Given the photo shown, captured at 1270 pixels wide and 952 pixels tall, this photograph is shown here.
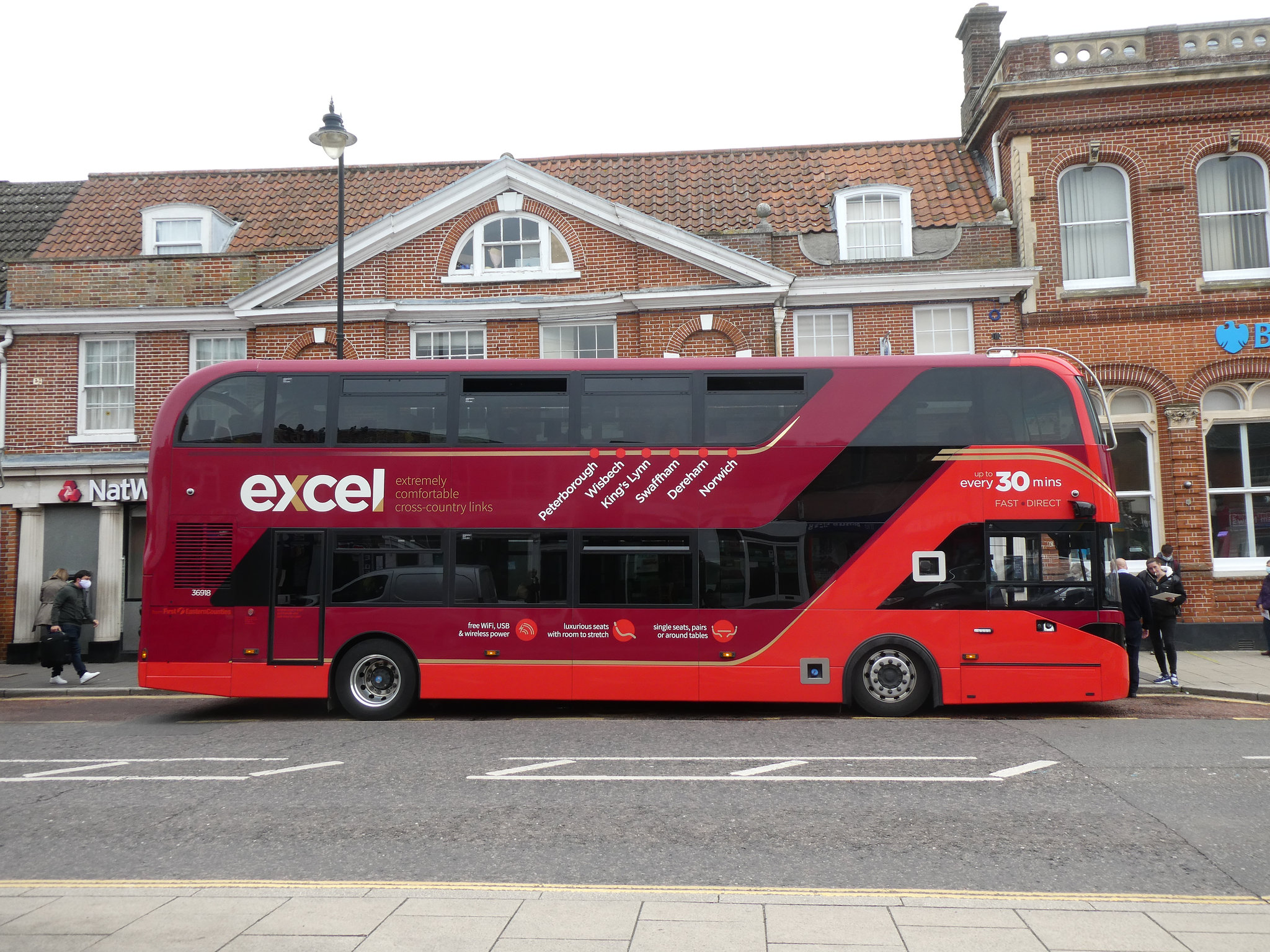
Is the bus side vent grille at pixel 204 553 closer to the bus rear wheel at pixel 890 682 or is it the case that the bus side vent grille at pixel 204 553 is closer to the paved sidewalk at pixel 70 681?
the paved sidewalk at pixel 70 681

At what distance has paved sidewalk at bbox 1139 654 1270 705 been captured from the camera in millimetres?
12077

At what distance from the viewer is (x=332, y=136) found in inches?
511

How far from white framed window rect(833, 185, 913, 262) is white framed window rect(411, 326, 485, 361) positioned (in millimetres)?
7173

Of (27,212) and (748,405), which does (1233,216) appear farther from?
(27,212)

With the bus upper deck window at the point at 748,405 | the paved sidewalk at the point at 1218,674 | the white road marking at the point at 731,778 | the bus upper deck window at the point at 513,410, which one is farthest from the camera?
the paved sidewalk at the point at 1218,674

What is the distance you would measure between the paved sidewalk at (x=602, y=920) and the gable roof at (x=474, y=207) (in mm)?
13912

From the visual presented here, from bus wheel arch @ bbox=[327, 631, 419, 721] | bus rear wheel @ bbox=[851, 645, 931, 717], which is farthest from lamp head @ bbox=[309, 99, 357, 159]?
bus rear wheel @ bbox=[851, 645, 931, 717]

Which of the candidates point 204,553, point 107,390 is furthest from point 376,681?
point 107,390

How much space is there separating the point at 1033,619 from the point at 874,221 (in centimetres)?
1006

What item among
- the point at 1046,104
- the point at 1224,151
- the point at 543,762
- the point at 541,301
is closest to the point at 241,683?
the point at 543,762

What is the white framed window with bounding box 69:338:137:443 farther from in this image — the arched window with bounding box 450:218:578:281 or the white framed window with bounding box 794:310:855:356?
the white framed window with bounding box 794:310:855:356

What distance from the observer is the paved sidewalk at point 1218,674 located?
12.1 metres

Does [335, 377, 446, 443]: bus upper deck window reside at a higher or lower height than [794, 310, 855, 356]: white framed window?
lower

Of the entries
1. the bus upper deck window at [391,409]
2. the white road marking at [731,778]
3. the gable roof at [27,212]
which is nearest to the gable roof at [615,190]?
the gable roof at [27,212]
